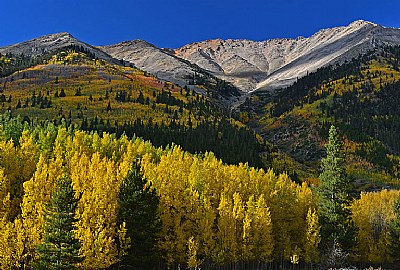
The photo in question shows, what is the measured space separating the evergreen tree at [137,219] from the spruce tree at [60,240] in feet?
32.7

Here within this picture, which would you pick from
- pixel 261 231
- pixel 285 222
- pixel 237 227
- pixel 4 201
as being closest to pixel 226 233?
pixel 237 227

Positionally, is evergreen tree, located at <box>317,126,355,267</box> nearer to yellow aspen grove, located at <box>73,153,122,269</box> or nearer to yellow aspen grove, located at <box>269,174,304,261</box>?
yellow aspen grove, located at <box>269,174,304,261</box>

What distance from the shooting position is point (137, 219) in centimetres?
4822

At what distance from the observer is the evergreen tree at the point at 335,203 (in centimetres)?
6219

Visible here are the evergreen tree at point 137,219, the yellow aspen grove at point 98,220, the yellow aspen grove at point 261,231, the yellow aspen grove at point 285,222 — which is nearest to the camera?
the yellow aspen grove at point 98,220

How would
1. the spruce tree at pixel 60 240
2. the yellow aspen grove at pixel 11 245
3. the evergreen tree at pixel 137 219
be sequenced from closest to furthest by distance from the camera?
the spruce tree at pixel 60 240 → the yellow aspen grove at pixel 11 245 → the evergreen tree at pixel 137 219

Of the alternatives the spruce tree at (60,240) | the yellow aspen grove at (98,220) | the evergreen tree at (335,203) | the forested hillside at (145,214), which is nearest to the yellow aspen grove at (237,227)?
the forested hillside at (145,214)

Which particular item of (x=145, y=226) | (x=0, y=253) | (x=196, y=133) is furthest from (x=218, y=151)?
(x=0, y=253)

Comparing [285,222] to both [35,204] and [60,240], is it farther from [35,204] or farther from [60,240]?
[60,240]

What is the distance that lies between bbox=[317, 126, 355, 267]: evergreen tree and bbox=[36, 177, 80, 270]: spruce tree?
136 ft

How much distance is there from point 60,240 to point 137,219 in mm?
12299

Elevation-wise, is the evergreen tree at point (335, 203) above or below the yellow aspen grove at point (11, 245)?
above

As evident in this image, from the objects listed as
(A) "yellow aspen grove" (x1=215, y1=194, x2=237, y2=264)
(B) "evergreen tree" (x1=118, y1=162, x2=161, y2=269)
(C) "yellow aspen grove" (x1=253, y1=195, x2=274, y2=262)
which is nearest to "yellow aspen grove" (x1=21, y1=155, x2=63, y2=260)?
(B) "evergreen tree" (x1=118, y1=162, x2=161, y2=269)

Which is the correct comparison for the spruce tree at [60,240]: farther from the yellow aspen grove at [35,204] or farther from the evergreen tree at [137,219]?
the evergreen tree at [137,219]
